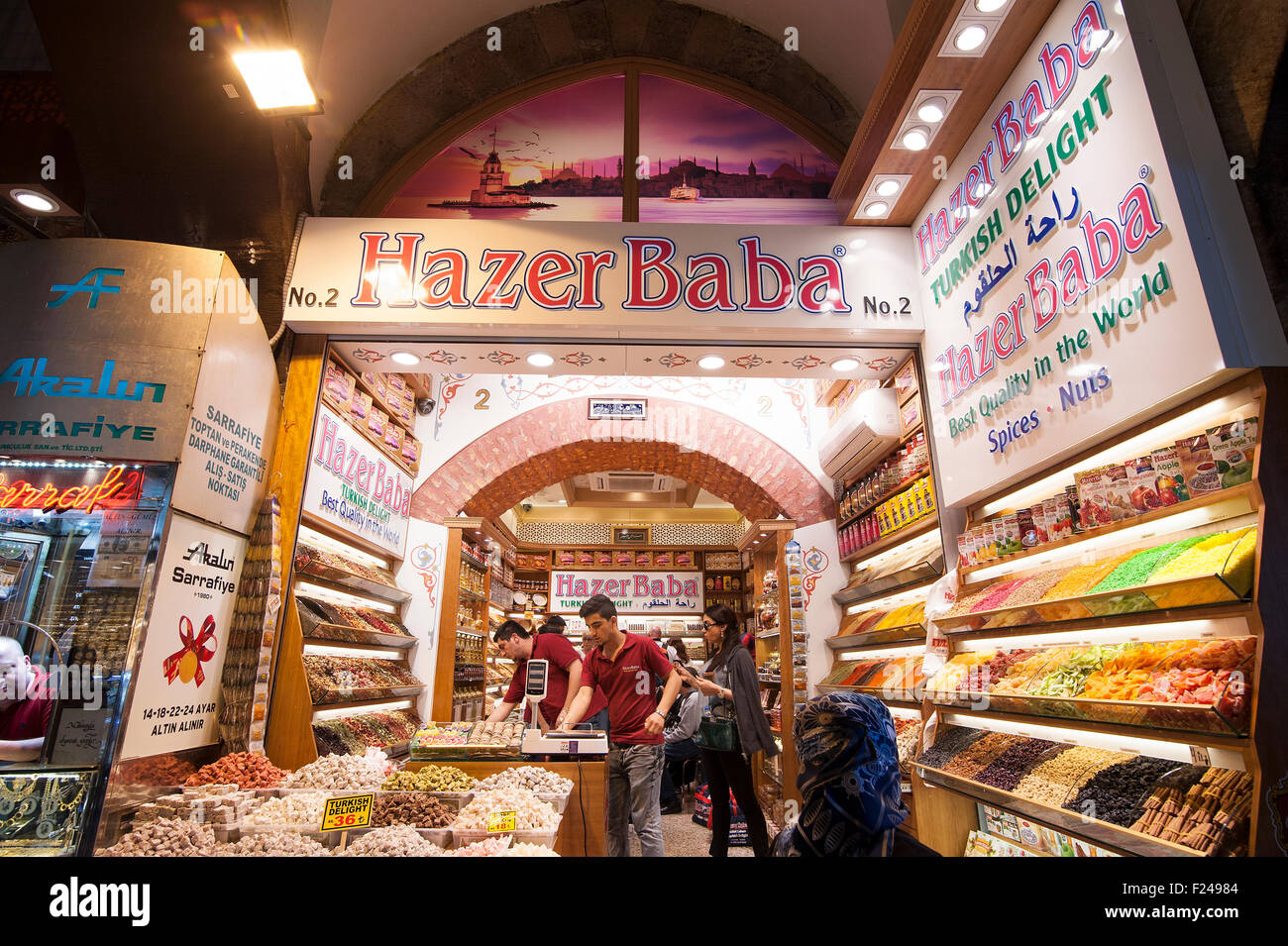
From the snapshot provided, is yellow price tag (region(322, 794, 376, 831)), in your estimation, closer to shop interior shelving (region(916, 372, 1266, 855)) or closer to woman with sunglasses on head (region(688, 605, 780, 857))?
shop interior shelving (region(916, 372, 1266, 855))

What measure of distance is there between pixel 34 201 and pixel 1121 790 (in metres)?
6.13

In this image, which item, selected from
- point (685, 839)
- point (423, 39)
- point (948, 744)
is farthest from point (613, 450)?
point (948, 744)

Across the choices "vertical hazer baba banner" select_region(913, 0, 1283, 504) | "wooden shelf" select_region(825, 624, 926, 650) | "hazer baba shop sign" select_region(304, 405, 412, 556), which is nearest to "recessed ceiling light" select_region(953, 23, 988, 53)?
"vertical hazer baba banner" select_region(913, 0, 1283, 504)

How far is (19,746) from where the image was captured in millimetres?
2557

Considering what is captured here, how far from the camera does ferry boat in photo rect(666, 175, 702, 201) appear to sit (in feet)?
16.2

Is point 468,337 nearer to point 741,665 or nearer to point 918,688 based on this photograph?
point 741,665

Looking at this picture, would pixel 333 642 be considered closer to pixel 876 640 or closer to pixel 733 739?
pixel 733 739

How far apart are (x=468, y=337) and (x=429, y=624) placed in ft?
9.90

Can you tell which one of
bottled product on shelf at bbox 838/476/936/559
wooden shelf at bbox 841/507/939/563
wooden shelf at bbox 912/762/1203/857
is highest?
bottled product on shelf at bbox 838/476/936/559

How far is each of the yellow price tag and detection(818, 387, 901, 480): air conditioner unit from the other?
3.98 metres

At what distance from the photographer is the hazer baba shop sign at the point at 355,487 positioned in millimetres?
4477

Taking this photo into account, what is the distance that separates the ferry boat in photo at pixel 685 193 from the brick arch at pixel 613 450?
7.06ft

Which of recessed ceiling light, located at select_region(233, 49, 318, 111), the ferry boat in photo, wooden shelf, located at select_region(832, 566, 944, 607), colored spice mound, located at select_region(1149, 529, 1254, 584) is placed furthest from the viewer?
the ferry boat in photo
